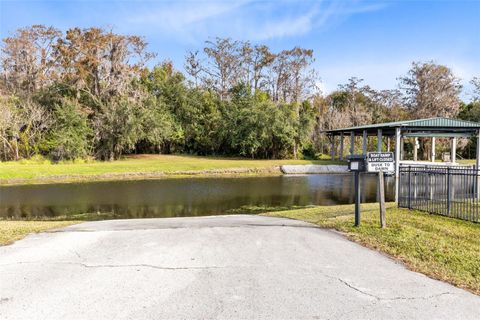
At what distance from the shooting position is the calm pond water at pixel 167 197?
15.0 meters

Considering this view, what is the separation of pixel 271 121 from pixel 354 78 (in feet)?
71.2

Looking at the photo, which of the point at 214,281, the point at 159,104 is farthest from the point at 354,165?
the point at 159,104

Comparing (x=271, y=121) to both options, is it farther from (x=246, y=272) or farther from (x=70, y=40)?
(x=246, y=272)

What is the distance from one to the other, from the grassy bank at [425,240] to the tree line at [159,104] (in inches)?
1185

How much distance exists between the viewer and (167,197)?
18.3 m

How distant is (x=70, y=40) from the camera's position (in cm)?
3612

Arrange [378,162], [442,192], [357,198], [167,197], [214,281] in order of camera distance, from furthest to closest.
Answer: [167,197], [442,192], [357,198], [378,162], [214,281]

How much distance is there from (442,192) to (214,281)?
945 cm

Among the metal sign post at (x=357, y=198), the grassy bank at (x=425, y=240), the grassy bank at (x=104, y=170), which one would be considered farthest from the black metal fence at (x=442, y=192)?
the grassy bank at (x=104, y=170)

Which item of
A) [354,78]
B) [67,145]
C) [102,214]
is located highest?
[354,78]

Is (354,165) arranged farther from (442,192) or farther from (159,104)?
(159,104)

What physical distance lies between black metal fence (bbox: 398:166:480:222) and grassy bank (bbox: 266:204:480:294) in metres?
0.68

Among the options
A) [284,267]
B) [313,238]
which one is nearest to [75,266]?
[284,267]

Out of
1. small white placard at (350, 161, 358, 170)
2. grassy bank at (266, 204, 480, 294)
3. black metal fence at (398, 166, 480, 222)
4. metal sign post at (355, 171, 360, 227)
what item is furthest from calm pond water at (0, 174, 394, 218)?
small white placard at (350, 161, 358, 170)
